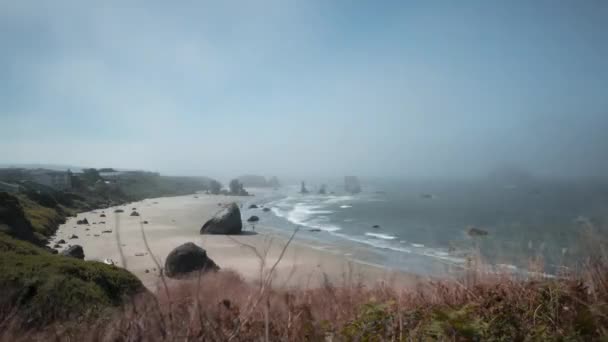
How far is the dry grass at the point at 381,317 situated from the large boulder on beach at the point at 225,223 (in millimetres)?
31484

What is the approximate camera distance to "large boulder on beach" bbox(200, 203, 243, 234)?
1321 inches

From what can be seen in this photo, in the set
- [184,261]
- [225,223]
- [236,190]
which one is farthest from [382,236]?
[236,190]

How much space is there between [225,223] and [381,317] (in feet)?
108

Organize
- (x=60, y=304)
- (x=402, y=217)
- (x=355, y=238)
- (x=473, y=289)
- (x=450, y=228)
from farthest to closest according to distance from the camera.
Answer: (x=402, y=217) → (x=450, y=228) → (x=355, y=238) → (x=60, y=304) → (x=473, y=289)

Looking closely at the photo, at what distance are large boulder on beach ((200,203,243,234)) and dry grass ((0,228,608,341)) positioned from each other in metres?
31.5

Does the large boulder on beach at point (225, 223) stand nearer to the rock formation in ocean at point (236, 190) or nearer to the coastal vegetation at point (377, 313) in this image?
the coastal vegetation at point (377, 313)

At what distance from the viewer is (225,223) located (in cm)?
3375

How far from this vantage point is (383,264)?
71.0 ft

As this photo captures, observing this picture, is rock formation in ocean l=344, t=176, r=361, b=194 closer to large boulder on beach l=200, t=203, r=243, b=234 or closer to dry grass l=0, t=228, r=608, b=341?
large boulder on beach l=200, t=203, r=243, b=234

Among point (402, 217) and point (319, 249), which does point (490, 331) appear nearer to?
point (319, 249)

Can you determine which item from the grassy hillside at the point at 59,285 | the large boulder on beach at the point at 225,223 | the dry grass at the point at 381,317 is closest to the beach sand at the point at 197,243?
the large boulder on beach at the point at 225,223

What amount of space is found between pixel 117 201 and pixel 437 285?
73457 mm

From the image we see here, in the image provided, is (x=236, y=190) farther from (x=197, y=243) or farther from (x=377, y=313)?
(x=377, y=313)

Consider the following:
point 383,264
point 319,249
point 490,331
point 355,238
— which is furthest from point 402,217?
point 490,331
